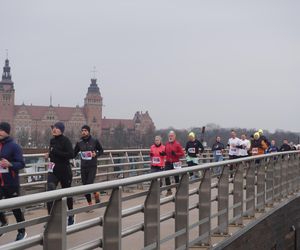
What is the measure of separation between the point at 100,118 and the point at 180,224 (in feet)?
597

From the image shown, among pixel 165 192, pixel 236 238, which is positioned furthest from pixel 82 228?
pixel 236 238

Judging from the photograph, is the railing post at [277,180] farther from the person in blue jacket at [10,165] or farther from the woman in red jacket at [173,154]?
the person in blue jacket at [10,165]

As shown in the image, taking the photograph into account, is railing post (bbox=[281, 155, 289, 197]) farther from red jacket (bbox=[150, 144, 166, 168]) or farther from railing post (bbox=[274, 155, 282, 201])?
red jacket (bbox=[150, 144, 166, 168])

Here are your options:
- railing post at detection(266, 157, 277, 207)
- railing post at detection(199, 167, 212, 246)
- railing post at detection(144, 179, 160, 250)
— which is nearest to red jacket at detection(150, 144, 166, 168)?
railing post at detection(266, 157, 277, 207)

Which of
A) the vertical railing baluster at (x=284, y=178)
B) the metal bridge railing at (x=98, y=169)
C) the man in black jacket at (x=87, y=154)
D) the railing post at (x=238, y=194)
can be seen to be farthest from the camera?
the vertical railing baluster at (x=284, y=178)

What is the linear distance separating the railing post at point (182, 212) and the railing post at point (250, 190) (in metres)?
3.68

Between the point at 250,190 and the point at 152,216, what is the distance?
5.33 metres

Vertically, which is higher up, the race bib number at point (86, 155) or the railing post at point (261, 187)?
the race bib number at point (86, 155)

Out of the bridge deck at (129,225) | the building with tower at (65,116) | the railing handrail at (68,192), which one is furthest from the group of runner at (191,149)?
the building with tower at (65,116)

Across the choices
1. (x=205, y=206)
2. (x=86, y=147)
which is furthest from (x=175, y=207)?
(x=86, y=147)

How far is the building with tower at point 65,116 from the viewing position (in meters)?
174

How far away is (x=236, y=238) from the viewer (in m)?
8.89

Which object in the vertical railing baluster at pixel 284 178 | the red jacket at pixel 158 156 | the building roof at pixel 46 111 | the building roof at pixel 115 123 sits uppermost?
the building roof at pixel 46 111

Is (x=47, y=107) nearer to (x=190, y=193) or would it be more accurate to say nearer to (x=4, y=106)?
(x=4, y=106)
